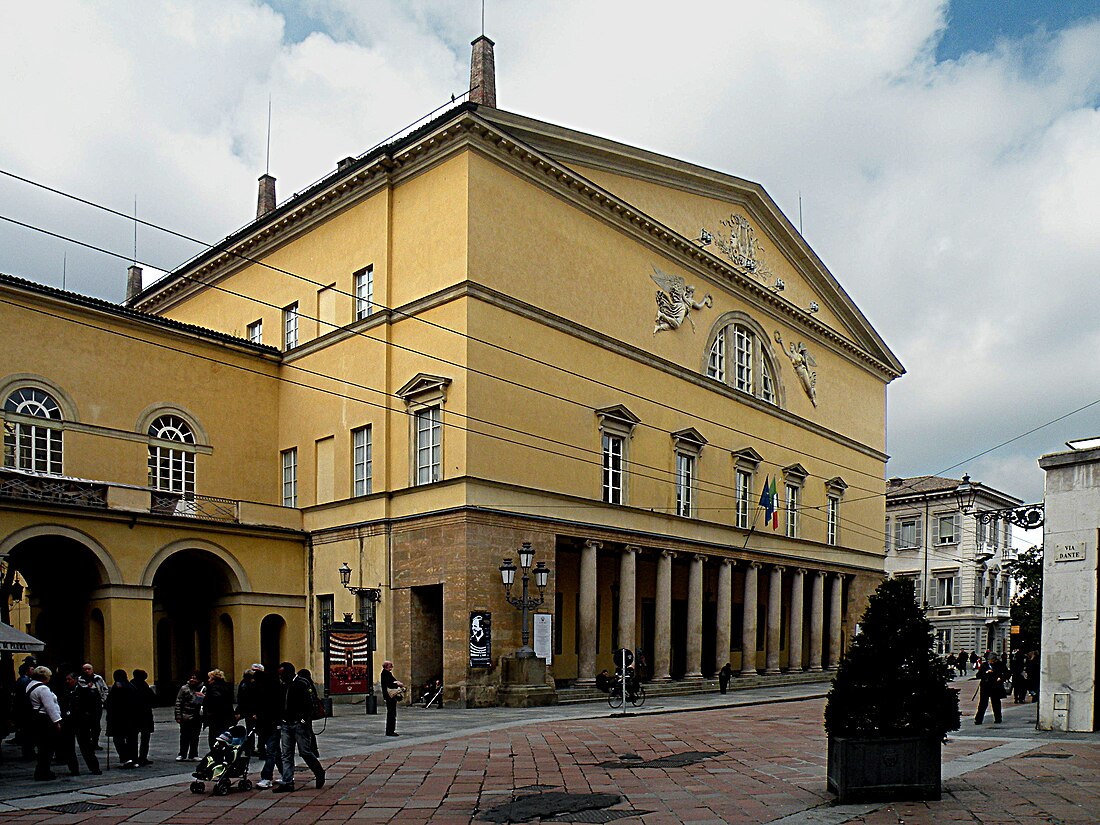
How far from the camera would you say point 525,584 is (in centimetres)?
2783

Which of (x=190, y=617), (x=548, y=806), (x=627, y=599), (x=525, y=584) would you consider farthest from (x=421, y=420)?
(x=548, y=806)

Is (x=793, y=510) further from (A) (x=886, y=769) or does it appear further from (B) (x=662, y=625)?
(A) (x=886, y=769)

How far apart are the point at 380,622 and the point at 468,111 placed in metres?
14.0

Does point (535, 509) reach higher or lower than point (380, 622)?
higher

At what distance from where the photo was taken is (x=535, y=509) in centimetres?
2923

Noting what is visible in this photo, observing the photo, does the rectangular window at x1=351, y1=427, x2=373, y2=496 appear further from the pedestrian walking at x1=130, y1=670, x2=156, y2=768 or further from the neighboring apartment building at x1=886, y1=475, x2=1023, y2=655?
the neighboring apartment building at x1=886, y1=475, x2=1023, y2=655

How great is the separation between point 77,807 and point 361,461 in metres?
18.9

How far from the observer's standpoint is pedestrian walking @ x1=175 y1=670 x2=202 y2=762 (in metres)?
15.7

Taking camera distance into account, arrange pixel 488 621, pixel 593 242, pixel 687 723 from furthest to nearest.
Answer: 1. pixel 593 242
2. pixel 488 621
3. pixel 687 723

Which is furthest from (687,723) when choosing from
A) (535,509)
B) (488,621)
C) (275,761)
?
(275,761)

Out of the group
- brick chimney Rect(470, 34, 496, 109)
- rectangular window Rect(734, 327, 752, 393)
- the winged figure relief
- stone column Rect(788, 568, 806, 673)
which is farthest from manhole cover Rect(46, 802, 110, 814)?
stone column Rect(788, 568, 806, 673)

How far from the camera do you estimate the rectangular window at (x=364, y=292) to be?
102ft

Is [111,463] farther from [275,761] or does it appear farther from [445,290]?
[275,761]

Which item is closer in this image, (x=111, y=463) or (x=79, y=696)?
(x=79, y=696)
